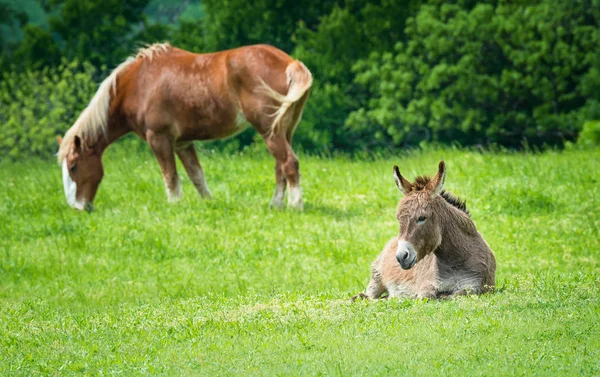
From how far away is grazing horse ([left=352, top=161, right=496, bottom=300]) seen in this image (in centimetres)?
926

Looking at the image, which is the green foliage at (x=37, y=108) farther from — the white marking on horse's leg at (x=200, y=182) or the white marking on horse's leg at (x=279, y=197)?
the white marking on horse's leg at (x=279, y=197)

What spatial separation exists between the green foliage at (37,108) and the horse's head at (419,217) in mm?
29901

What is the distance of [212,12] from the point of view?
139 feet

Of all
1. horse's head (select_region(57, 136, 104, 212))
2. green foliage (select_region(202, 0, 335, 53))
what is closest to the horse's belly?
horse's head (select_region(57, 136, 104, 212))

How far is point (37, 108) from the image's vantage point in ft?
134

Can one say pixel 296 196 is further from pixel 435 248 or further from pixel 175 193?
pixel 435 248

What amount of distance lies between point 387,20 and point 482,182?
65.6 ft

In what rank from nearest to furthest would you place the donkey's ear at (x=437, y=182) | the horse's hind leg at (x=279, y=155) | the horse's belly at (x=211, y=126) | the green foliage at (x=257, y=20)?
the donkey's ear at (x=437, y=182), the horse's hind leg at (x=279, y=155), the horse's belly at (x=211, y=126), the green foliage at (x=257, y=20)

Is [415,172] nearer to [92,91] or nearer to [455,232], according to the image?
[455,232]

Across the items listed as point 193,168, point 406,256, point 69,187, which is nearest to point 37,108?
point 69,187

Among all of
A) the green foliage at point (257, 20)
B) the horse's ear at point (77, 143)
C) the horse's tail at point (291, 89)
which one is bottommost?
the green foliage at point (257, 20)

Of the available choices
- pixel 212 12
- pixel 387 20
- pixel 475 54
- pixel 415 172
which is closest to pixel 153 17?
pixel 212 12

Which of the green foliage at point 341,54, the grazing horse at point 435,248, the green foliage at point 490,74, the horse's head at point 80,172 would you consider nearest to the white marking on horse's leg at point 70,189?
the horse's head at point 80,172

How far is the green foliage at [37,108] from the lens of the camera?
3881 centimetres
